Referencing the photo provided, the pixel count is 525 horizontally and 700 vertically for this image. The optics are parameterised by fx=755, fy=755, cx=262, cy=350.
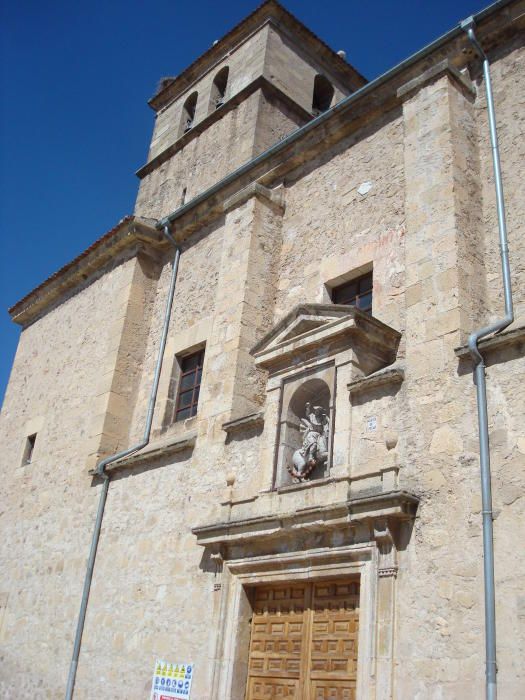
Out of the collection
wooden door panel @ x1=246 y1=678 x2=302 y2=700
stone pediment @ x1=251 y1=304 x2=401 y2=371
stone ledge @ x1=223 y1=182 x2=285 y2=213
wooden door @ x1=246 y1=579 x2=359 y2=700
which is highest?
stone ledge @ x1=223 y1=182 x2=285 y2=213

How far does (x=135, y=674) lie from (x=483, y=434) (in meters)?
5.00

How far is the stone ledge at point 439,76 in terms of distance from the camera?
26.6 ft

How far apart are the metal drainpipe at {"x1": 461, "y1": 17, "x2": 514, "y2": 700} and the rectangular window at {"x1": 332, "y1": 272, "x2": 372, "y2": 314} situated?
191cm

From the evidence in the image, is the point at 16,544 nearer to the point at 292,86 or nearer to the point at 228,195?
the point at 228,195

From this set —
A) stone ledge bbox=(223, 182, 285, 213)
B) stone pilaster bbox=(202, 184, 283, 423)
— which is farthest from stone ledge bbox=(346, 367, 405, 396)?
stone ledge bbox=(223, 182, 285, 213)

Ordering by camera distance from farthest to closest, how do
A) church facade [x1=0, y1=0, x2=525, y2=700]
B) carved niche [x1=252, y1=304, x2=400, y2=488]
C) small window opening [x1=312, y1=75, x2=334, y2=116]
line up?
small window opening [x1=312, y1=75, x2=334, y2=116]
carved niche [x1=252, y1=304, x2=400, y2=488]
church facade [x1=0, y1=0, x2=525, y2=700]

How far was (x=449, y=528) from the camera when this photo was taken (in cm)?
588

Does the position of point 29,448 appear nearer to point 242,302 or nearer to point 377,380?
point 242,302

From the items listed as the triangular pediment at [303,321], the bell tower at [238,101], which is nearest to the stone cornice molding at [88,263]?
the bell tower at [238,101]

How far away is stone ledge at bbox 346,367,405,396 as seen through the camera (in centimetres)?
686

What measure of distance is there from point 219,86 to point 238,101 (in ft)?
6.33

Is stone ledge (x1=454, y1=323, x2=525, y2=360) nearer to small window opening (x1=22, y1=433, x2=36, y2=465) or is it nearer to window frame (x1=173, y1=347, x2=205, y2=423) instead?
window frame (x1=173, y1=347, x2=205, y2=423)

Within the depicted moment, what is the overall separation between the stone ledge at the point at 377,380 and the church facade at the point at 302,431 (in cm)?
3

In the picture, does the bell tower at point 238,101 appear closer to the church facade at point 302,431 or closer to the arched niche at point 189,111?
the arched niche at point 189,111
